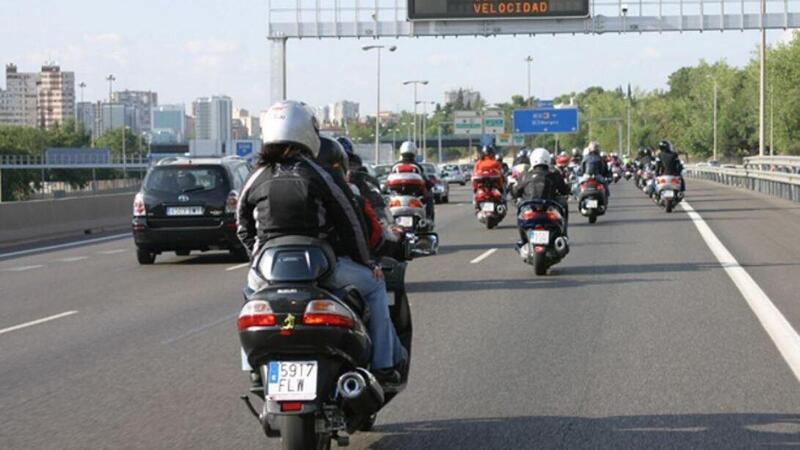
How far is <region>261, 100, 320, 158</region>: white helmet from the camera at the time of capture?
274 inches

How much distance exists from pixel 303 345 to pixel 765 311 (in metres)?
8.44

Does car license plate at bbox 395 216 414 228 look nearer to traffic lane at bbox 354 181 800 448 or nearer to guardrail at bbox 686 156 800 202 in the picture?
traffic lane at bbox 354 181 800 448

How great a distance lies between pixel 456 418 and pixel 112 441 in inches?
78.7

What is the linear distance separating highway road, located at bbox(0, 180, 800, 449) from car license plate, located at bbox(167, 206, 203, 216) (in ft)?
2.68

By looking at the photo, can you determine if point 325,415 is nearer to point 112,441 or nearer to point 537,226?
point 112,441

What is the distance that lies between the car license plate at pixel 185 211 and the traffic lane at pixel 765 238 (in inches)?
315

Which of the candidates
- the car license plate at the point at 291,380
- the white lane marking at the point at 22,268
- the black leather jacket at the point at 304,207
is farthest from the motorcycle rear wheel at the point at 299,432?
the white lane marking at the point at 22,268

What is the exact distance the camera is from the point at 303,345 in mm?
6516

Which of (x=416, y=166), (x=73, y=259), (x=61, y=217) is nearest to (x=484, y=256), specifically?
(x=416, y=166)

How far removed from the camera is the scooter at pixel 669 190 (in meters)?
36.2

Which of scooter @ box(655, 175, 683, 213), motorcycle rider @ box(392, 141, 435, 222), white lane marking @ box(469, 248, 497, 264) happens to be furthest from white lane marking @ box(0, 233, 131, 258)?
scooter @ box(655, 175, 683, 213)

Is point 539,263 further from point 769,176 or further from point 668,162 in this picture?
point 769,176

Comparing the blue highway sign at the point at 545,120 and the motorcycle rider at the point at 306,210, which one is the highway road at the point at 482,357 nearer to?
the motorcycle rider at the point at 306,210

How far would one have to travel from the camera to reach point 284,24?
145 feet
